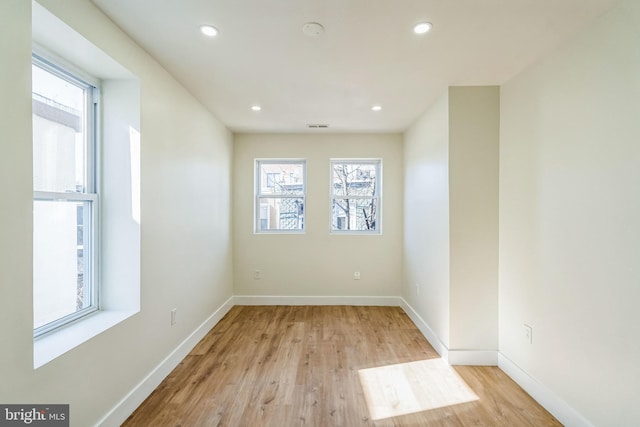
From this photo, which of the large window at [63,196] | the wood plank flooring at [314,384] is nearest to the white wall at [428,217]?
the wood plank flooring at [314,384]

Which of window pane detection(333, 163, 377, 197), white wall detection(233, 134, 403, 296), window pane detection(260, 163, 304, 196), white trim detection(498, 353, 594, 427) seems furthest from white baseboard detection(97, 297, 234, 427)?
white trim detection(498, 353, 594, 427)

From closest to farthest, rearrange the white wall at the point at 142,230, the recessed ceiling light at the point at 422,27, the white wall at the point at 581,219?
the white wall at the point at 142,230 < the white wall at the point at 581,219 < the recessed ceiling light at the point at 422,27

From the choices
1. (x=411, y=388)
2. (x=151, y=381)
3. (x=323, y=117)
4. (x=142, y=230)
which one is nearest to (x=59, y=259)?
(x=142, y=230)

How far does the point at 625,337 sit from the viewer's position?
1558mm

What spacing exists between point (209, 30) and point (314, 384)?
259cm

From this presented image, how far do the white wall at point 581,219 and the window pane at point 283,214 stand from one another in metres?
2.76

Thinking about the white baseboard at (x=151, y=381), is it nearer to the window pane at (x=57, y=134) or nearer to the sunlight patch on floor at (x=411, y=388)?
the window pane at (x=57, y=134)

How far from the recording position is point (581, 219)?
5.98 feet

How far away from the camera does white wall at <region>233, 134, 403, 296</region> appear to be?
171 inches

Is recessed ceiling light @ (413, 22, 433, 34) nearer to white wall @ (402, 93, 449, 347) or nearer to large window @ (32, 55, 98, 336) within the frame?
white wall @ (402, 93, 449, 347)

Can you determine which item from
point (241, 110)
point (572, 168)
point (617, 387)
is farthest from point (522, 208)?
point (241, 110)

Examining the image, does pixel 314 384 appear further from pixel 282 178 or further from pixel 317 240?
pixel 282 178

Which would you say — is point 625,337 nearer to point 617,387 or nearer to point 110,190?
point 617,387

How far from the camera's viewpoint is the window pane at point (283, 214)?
448cm
